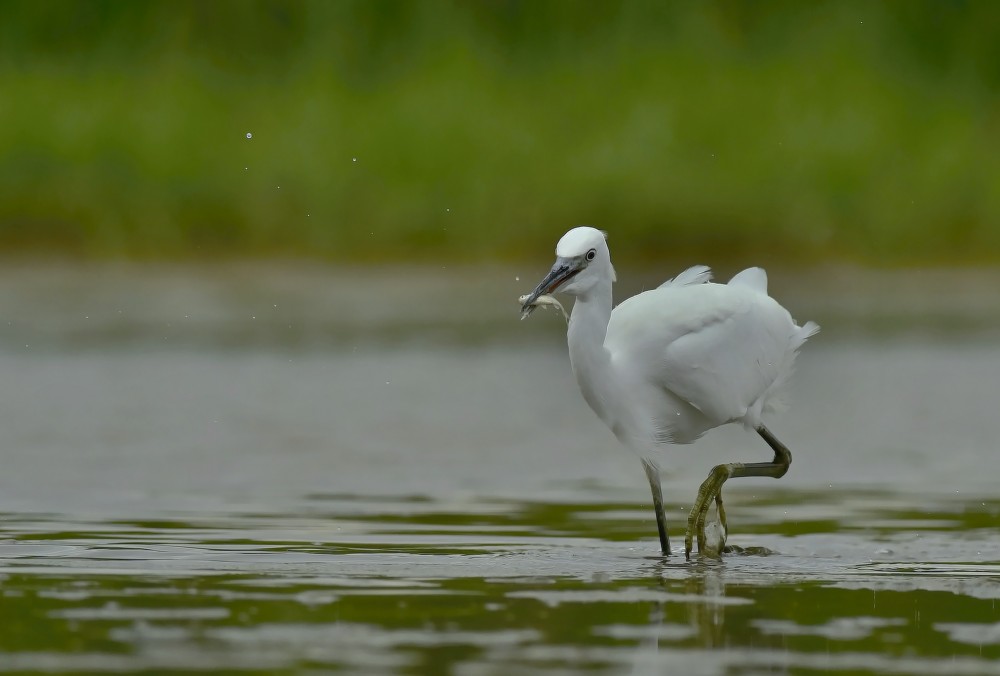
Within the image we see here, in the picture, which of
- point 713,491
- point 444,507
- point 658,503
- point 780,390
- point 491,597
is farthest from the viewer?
point 444,507

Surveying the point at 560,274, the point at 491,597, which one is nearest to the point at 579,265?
the point at 560,274

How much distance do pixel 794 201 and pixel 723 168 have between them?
4.94 ft

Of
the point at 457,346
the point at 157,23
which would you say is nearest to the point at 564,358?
the point at 457,346

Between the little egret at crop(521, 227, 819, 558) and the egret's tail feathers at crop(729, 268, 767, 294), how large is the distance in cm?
28

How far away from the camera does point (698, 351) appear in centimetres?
1045

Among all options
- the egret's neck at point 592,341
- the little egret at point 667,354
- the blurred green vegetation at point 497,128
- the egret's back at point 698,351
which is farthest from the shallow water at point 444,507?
the blurred green vegetation at point 497,128

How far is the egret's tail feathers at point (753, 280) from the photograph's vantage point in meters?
11.6

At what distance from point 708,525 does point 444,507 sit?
1990 mm

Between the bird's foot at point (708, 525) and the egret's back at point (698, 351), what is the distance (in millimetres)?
309

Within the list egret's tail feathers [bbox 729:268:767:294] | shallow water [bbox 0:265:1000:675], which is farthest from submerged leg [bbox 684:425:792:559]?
egret's tail feathers [bbox 729:268:767:294]

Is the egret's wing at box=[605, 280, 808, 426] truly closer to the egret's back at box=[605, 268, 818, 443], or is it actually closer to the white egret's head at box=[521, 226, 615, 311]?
the egret's back at box=[605, 268, 818, 443]

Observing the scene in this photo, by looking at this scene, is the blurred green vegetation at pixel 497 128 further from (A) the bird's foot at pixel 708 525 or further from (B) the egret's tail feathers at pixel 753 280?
(A) the bird's foot at pixel 708 525

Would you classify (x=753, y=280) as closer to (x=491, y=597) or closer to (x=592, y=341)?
(x=592, y=341)

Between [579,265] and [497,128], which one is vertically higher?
[497,128]
